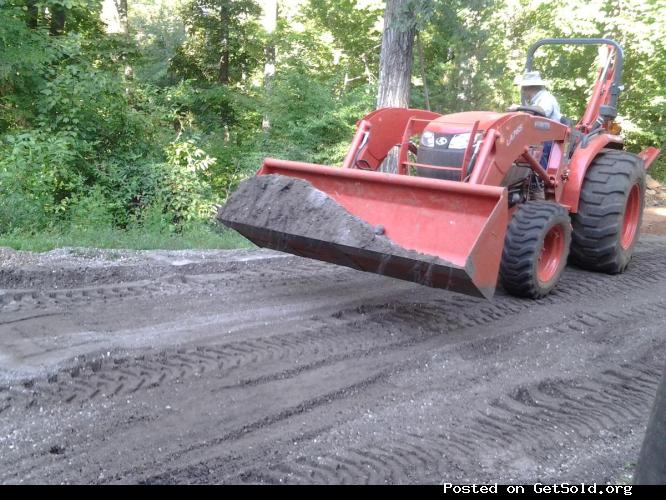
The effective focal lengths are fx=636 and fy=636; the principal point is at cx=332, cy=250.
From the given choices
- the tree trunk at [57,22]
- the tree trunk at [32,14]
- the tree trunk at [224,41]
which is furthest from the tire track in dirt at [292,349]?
the tree trunk at [224,41]

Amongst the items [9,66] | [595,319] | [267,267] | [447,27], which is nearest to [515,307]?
[595,319]

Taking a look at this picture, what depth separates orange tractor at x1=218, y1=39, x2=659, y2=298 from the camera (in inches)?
184

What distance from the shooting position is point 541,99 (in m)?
6.77

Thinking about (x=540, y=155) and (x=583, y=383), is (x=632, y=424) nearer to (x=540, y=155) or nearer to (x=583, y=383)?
(x=583, y=383)

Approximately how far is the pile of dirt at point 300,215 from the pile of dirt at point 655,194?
11.0 metres

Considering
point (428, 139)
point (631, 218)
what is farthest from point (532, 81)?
point (631, 218)

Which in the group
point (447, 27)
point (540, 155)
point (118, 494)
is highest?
point (447, 27)

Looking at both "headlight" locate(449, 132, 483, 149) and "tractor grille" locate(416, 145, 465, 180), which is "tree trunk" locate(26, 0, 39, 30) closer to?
"tractor grille" locate(416, 145, 465, 180)

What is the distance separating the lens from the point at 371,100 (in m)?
13.7

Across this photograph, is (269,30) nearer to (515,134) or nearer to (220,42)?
(220,42)

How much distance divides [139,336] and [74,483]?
1.73m

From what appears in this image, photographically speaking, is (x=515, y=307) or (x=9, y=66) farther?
(x=9, y=66)

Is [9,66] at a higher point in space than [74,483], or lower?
higher

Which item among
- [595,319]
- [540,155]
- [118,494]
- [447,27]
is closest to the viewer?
[118,494]
